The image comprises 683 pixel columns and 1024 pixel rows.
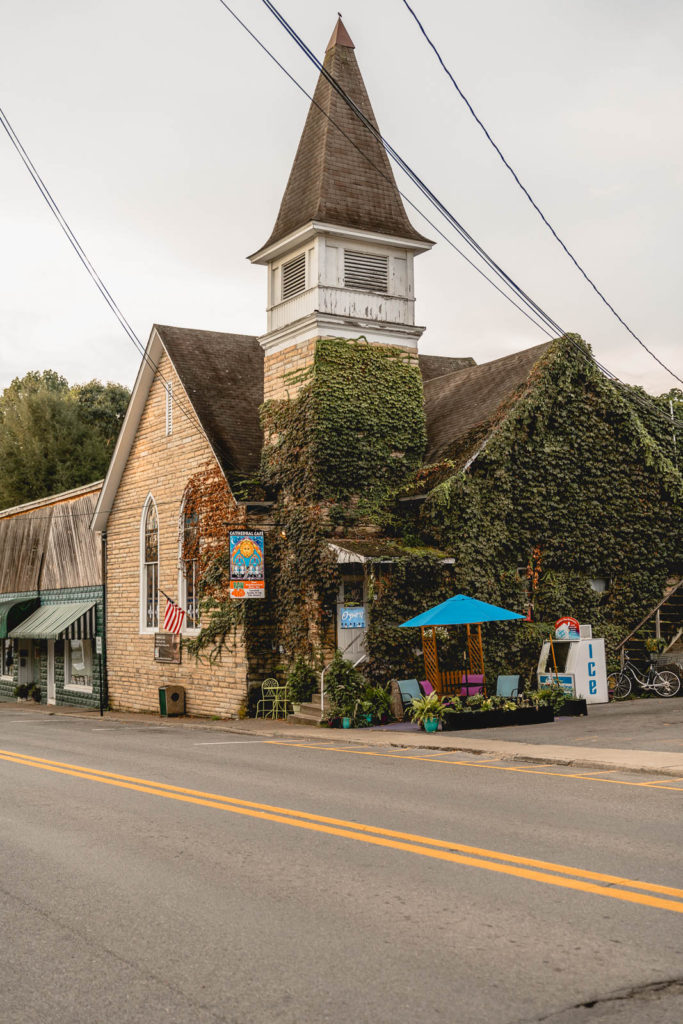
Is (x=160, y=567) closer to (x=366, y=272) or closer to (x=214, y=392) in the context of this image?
(x=214, y=392)

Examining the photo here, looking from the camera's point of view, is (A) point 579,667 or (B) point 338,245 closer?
(A) point 579,667

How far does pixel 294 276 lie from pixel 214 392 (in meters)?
4.08

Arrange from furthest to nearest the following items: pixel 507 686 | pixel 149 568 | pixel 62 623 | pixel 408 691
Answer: pixel 62 623 → pixel 149 568 → pixel 507 686 → pixel 408 691

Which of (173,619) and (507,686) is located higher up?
(173,619)

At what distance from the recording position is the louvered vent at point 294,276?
24609mm

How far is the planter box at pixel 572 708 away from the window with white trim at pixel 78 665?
16786 millimetres

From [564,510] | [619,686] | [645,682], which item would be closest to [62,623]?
[564,510]

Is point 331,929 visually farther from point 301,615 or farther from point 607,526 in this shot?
point 607,526

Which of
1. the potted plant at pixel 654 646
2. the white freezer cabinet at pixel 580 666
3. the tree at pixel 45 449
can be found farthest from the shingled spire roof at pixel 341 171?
the tree at pixel 45 449

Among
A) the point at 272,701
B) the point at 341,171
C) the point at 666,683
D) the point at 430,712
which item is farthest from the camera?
the point at 341,171

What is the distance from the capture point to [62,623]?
31.7m

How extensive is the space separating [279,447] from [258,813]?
14.8m

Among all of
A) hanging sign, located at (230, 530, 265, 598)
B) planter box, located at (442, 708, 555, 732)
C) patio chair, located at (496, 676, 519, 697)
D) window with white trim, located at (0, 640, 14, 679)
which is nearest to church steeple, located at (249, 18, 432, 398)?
hanging sign, located at (230, 530, 265, 598)

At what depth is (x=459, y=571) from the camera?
22.5 metres
